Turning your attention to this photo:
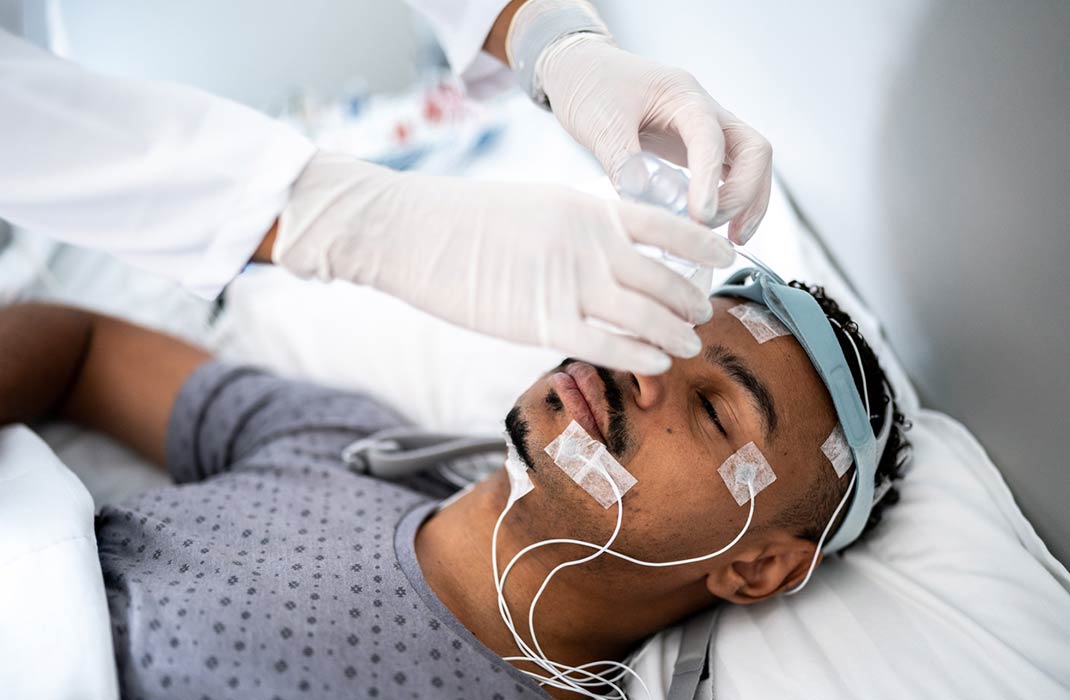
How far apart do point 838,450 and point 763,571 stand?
0.82ft

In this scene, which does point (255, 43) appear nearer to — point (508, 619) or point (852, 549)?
point (508, 619)

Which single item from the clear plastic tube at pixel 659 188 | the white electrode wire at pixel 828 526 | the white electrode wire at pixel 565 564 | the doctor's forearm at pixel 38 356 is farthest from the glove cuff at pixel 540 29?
the doctor's forearm at pixel 38 356

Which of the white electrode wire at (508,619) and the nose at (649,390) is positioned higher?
the nose at (649,390)

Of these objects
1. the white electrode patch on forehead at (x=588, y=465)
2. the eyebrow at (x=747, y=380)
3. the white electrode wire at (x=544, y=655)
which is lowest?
the white electrode wire at (x=544, y=655)

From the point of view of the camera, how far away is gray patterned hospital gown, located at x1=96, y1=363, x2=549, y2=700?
113cm

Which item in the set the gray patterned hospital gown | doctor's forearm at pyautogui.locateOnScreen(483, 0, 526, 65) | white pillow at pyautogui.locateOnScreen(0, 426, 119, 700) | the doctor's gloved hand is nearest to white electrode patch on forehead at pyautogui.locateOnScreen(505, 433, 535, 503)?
the gray patterned hospital gown

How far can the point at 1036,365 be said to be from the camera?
1197 mm

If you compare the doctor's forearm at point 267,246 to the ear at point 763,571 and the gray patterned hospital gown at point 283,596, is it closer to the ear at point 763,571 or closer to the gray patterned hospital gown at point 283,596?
the gray patterned hospital gown at point 283,596

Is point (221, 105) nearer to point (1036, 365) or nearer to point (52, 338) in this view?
point (52, 338)

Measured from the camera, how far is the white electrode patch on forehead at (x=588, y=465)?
1.20 m

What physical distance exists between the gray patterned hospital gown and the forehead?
60cm

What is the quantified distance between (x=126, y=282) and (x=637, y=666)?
69.0 inches

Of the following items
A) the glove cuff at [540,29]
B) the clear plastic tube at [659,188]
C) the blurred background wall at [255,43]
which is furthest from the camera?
the blurred background wall at [255,43]

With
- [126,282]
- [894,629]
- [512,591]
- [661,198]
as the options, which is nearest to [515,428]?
[512,591]
